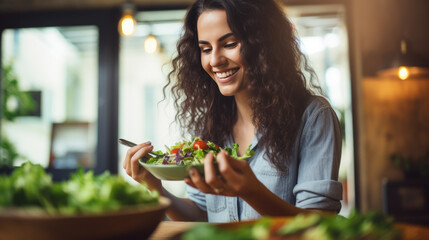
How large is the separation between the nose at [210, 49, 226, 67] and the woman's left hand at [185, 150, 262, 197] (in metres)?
0.58

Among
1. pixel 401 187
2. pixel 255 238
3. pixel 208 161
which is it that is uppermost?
pixel 208 161

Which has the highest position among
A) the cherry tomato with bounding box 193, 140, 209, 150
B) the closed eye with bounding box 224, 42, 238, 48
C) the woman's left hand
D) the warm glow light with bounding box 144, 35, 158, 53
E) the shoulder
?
the warm glow light with bounding box 144, 35, 158, 53

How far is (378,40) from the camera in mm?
3527

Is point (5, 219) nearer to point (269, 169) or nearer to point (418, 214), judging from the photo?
point (269, 169)

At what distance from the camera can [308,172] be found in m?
1.30

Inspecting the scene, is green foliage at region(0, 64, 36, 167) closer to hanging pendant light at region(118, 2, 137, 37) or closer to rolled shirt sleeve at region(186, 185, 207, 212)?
hanging pendant light at region(118, 2, 137, 37)

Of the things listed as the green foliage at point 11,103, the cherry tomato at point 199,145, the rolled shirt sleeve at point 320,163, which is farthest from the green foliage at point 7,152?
the rolled shirt sleeve at point 320,163

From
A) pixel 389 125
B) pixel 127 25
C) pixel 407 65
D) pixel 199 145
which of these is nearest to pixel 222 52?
pixel 199 145

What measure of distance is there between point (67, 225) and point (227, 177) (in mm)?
415

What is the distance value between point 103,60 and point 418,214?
10.8 feet

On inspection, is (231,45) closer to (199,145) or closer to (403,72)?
(199,145)

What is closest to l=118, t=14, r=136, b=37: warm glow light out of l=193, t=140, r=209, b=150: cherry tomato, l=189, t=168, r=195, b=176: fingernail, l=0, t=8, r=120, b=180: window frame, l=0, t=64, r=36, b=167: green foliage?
l=0, t=8, r=120, b=180: window frame

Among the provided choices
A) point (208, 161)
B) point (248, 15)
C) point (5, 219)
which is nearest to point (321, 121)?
point (248, 15)

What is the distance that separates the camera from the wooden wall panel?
3.45 m
